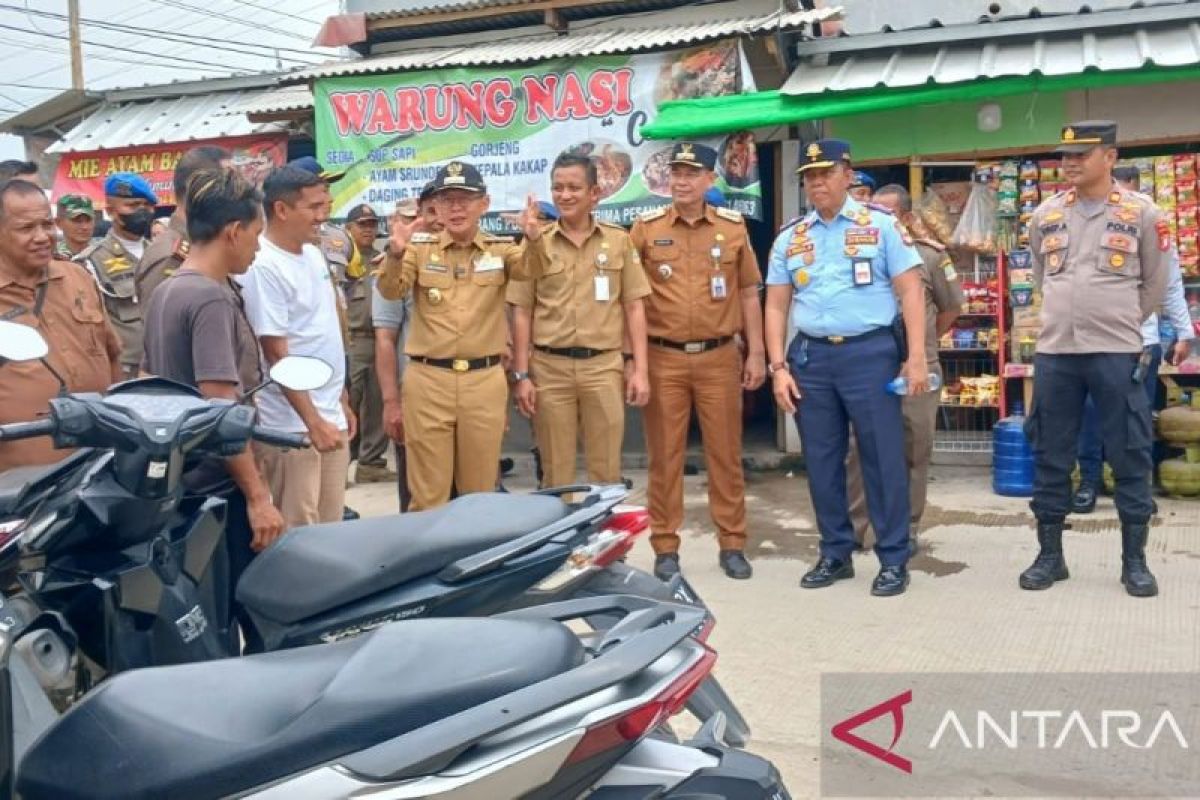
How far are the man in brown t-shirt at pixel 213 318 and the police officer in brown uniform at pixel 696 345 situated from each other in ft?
8.34

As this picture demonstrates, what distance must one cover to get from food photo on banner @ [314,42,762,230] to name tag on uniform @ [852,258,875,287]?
2.65 meters

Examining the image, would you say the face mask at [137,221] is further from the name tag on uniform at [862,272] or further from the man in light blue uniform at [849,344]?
the name tag on uniform at [862,272]

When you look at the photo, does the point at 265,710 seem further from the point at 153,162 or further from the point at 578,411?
the point at 153,162

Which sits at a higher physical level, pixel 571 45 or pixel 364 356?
pixel 571 45

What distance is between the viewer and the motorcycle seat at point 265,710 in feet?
5.76

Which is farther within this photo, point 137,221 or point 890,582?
point 137,221

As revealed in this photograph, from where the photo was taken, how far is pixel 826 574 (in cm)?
557

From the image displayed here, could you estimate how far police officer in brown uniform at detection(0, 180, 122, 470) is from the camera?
12.1 feet

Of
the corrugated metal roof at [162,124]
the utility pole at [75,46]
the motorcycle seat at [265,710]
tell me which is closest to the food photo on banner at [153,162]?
the corrugated metal roof at [162,124]

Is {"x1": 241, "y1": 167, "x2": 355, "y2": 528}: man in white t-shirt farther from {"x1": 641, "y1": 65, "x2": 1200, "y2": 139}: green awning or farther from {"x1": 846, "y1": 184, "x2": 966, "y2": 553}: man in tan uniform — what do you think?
{"x1": 641, "y1": 65, "x2": 1200, "y2": 139}: green awning

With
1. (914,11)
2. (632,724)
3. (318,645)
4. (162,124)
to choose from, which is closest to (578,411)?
(318,645)

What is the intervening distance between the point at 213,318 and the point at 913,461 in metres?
3.68

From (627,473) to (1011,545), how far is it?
3.16 meters

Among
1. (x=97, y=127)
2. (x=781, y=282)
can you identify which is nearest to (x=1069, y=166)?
(x=781, y=282)
